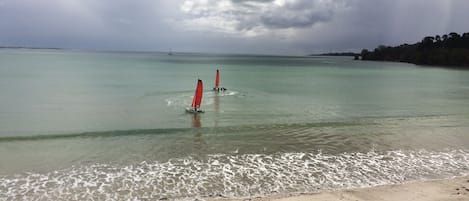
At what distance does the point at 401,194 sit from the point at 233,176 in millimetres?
4444

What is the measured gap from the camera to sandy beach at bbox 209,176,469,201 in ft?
29.8

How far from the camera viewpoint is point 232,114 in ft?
78.5

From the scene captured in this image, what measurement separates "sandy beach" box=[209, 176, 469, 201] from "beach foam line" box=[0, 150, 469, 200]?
0.62 metres

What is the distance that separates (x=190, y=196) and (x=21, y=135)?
11351mm

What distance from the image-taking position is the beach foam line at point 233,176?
991 cm

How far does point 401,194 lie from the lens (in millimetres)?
9523

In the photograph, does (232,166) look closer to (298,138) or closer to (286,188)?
(286,188)

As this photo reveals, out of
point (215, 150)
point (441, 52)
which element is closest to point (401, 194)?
point (215, 150)

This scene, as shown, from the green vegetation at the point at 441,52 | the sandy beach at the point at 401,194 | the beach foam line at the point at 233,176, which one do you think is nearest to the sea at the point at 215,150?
the beach foam line at the point at 233,176

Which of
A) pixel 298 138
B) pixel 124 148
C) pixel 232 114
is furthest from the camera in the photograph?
pixel 232 114

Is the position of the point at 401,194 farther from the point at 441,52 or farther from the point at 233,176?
the point at 441,52

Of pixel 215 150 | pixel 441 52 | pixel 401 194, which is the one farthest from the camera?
pixel 441 52

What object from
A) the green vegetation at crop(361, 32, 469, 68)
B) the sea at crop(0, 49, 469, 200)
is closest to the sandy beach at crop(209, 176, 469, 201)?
the sea at crop(0, 49, 469, 200)

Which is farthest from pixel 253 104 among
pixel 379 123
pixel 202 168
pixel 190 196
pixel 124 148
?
pixel 190 196
